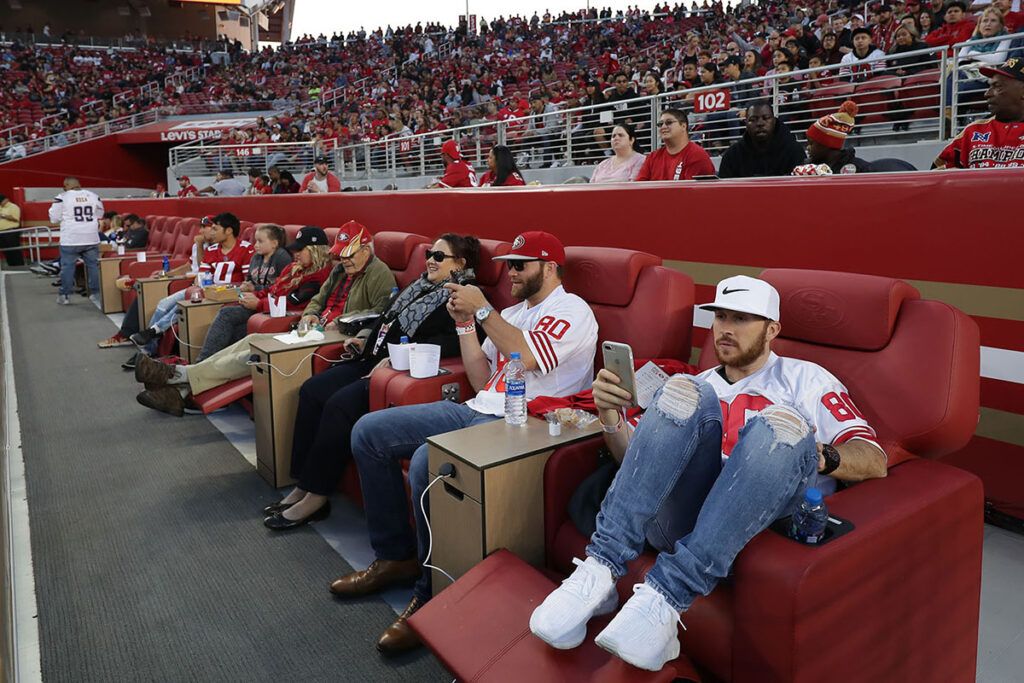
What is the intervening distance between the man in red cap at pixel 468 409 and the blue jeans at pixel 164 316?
3.41 meters

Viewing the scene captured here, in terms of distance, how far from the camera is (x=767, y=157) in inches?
144

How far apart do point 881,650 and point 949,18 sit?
6295mm

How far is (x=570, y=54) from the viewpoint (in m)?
17.1

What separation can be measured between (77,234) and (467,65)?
11542mm

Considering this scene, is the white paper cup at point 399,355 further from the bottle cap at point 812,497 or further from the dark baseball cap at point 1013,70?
the dark baseball cap at point 1013,70

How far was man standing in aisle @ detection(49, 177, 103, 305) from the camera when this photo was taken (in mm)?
8336

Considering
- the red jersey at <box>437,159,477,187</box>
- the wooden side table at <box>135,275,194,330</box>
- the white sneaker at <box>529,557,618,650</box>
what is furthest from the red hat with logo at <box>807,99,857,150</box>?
the wooden side table at <box>135,275,194,330</box>

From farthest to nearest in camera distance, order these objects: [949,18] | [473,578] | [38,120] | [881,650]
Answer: [38,120] < [949,18] < [473,578] < [881,650]

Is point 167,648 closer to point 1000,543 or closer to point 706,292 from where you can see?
point 706,292

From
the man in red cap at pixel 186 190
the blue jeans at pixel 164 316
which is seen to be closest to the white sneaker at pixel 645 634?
the blue jeans at pixel 164 316

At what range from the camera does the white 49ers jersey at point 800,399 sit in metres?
1.73

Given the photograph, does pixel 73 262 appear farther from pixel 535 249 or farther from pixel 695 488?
pixel 695 488

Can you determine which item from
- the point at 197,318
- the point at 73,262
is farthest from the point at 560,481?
the point at 73,262

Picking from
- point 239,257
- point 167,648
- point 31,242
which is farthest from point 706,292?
point 31,242
